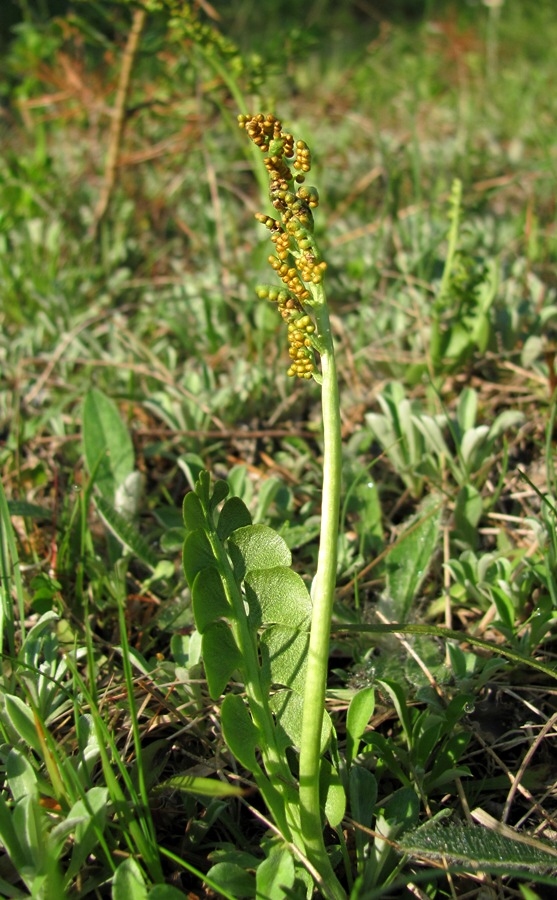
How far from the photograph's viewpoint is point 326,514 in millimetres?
1253

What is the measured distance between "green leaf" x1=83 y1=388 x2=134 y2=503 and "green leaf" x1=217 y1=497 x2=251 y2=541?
0.78m

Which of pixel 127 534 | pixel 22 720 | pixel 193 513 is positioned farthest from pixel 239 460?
pixel 22 720

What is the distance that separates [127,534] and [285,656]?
752mm

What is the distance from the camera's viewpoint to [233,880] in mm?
1354

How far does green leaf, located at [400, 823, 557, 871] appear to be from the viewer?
52.8 inches

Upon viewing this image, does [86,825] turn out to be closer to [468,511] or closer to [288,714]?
[288,714]

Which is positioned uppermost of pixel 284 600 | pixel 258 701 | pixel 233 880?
pixel 284 600

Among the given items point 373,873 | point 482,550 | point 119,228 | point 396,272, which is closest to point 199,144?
point 119,228

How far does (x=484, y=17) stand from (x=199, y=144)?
4.08 m

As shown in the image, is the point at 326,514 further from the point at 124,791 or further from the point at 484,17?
the point at 484,17

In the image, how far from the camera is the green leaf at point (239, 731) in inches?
54.4

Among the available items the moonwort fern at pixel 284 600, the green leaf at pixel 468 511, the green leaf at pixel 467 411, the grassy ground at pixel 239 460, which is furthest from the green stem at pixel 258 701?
the green leaf at pixel 467 411

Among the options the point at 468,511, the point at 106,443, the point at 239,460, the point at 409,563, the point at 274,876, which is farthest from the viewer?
the point at 239,460

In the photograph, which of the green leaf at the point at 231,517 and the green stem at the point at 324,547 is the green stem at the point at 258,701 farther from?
the green stem at the point at 324,547
